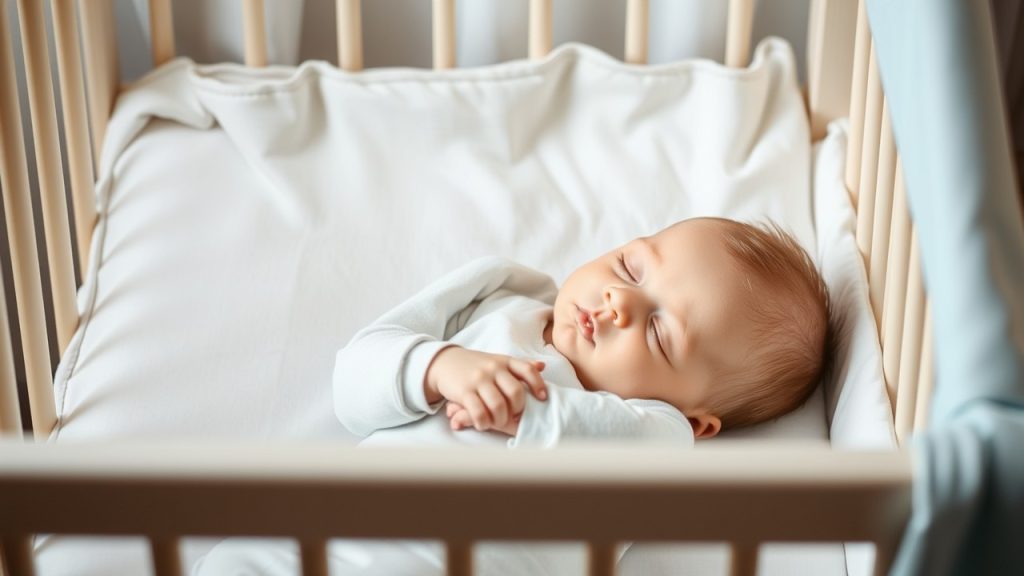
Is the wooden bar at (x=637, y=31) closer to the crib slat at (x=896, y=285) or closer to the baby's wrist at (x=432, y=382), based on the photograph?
the crib slat at (x=896, y=285)

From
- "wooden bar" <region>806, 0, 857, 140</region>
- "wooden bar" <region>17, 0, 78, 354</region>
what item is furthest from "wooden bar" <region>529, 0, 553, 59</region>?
"wooden bar" <region>17, 0, 78, 354</region>

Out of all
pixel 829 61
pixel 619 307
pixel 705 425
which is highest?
pixel 829 61

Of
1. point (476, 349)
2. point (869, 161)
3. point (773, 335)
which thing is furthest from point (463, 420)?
point (869, 161)

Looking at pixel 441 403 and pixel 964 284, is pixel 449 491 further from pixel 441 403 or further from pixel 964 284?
pixel 441 403

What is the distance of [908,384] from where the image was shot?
925 mm

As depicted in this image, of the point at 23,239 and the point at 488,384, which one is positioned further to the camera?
the point at 23,239

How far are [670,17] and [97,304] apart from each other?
744mm

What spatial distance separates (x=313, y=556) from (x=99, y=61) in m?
0.88

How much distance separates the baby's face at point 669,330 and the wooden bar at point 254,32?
0.60m

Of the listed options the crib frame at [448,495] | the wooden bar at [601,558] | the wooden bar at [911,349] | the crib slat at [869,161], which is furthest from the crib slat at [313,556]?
the crib slat at [869,161]

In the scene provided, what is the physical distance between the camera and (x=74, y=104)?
1.18 meters

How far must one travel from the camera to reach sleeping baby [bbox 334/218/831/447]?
88cm

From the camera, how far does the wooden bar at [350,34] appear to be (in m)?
1.33

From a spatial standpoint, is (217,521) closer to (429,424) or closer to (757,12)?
(429,424)
